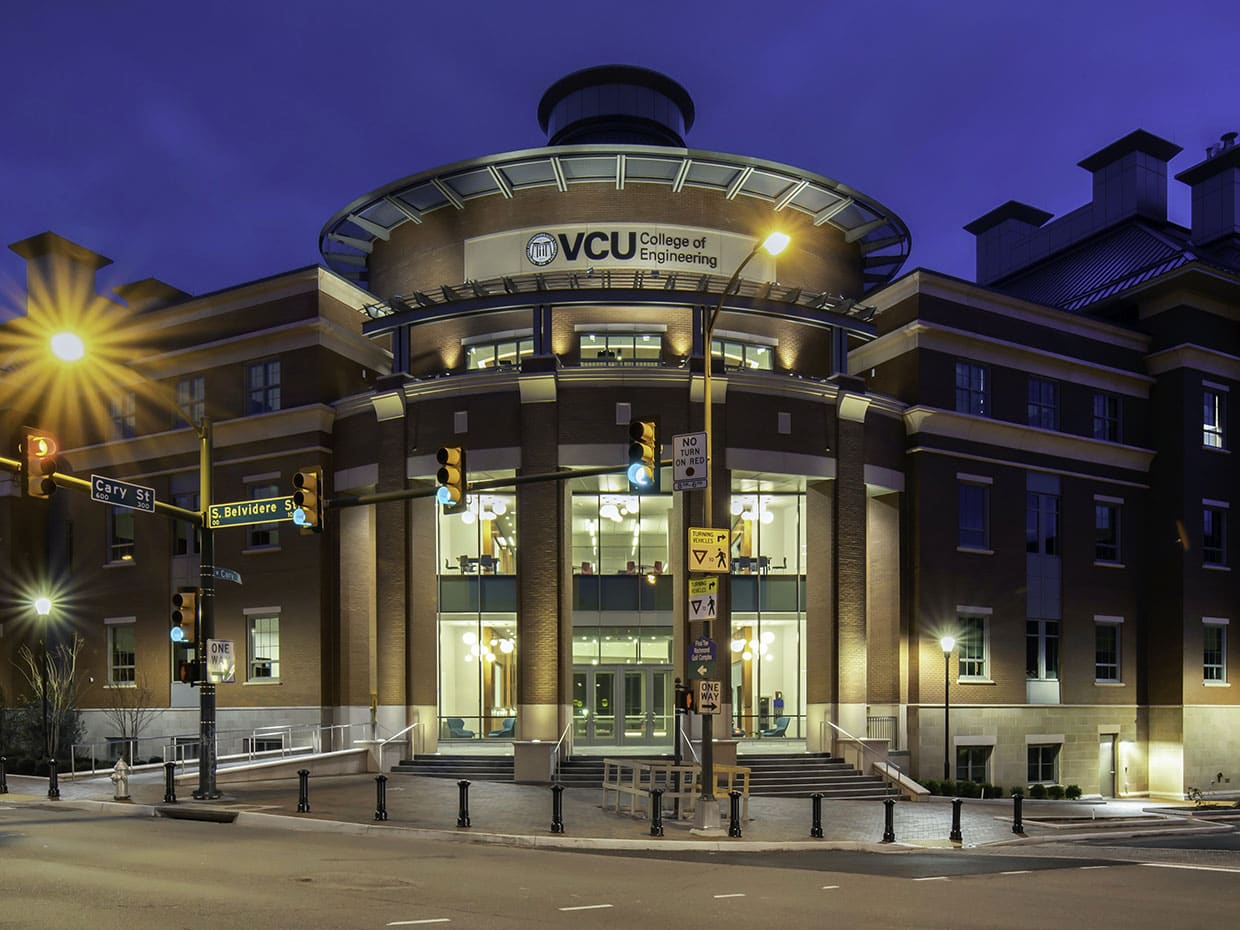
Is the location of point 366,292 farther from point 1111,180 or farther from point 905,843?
point 1111,180

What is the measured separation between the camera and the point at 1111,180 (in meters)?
49.2

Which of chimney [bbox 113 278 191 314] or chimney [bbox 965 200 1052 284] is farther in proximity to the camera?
chimney [bbox 965 200 1052 284]

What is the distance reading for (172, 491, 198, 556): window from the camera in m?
40.6

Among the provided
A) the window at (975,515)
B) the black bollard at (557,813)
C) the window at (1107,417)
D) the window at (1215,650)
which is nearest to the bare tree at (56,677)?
the black bollard at (557,813)

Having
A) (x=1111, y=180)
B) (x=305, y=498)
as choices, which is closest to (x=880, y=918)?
(x=305, y=498)

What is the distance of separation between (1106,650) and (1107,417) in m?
8.12

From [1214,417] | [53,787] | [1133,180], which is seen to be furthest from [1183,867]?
[1133,180]

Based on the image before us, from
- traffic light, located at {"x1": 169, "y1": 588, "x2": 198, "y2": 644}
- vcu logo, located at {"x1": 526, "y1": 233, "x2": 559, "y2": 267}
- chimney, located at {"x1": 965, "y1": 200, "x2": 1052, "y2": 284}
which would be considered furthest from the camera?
chimney, located at {"x1": 965, "y1": 200, "x2": 1052, "y2": 284}

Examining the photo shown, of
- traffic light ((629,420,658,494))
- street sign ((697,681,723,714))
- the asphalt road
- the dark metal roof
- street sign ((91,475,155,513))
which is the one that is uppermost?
the dark metal roof

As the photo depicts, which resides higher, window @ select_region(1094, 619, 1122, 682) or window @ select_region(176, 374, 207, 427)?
window @ select_region(176, 374, 207, 427)

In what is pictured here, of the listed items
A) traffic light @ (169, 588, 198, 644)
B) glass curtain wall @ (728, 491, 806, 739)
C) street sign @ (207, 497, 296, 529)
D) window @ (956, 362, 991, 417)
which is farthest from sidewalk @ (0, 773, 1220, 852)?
window @ (956, 362, 991, 417)

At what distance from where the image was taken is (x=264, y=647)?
3862cm

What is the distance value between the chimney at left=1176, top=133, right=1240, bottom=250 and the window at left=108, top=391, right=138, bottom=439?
135 feet

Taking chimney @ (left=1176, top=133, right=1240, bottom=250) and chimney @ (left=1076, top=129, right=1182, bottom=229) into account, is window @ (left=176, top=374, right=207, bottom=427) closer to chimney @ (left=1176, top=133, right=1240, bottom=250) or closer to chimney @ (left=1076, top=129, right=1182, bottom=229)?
chimney @ (left=1076, top=129, right=1182, bottom=229)
